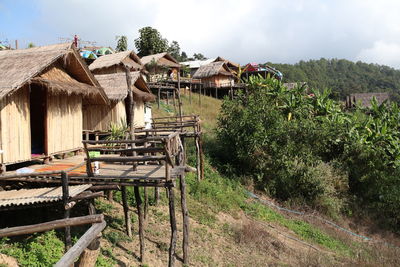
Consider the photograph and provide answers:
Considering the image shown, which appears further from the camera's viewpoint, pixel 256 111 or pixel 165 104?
pixel 165 104

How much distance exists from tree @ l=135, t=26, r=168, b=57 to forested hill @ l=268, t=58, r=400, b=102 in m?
33.1

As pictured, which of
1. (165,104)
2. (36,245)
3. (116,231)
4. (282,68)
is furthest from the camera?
(282,68)

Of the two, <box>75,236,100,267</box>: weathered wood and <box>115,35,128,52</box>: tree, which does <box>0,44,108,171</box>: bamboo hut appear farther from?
<box>115,35,128,52</box>: tree

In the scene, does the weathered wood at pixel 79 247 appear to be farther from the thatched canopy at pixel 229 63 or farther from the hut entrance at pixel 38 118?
the thatched canopy at pixel 229 63

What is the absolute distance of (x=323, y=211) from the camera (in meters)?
15.2

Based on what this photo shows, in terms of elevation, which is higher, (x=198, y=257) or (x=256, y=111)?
(x=256, y=111)

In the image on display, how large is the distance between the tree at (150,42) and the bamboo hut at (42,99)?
2547 centimetres

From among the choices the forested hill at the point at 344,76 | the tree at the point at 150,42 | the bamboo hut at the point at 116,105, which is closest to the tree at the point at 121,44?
the tree at the point at 150,42

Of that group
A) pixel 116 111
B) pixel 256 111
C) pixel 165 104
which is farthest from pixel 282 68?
pixel 116 111

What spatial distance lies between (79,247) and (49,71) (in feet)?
24.7

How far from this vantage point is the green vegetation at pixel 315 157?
15617 mm

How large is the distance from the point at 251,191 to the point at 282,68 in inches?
2695

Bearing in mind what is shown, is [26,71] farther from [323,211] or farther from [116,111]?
[323,211]

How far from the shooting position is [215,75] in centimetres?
3784
